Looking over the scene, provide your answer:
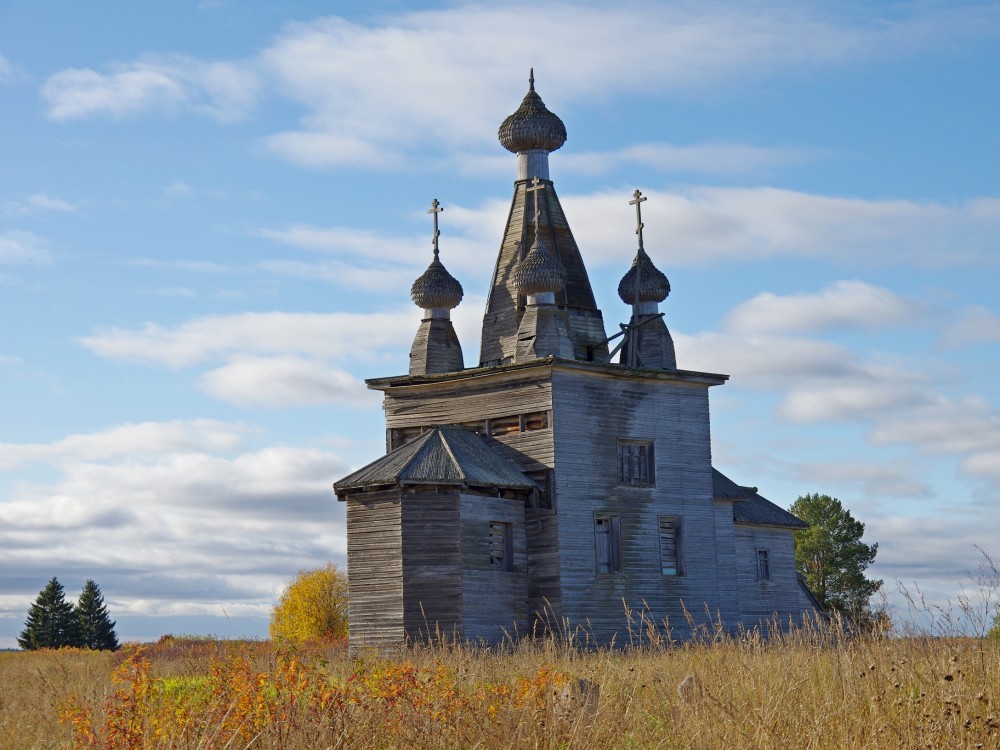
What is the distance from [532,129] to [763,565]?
45.2 ft

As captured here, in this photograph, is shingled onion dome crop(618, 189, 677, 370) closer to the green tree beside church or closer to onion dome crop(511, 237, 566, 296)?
onion dome crop(511, 237, 566, 296)

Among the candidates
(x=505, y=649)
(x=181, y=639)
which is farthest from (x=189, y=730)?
(x=181, y=639)

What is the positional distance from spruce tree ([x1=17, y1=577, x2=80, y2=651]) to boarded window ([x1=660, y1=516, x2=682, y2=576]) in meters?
32.1

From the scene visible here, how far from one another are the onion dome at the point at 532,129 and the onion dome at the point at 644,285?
390cm

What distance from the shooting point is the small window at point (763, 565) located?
A: 115ft

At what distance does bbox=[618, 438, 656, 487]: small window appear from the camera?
97.2 feet

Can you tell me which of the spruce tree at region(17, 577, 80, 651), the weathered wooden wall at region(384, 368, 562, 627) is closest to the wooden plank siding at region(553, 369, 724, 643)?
the weathered wooden wall at region(384, 368, 562, 627)

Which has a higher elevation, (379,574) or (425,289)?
(425,289)

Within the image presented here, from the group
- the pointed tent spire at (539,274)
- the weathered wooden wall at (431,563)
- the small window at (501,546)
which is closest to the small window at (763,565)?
the small window at (501,546)

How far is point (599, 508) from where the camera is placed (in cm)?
2891

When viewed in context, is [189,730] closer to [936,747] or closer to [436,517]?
[936,747]

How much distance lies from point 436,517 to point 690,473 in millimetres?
7090

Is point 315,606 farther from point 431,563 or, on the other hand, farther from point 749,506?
point 431,563

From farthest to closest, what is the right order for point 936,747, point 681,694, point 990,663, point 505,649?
point 505,649 → point 990,663 → point 681,694 → point 936,747
